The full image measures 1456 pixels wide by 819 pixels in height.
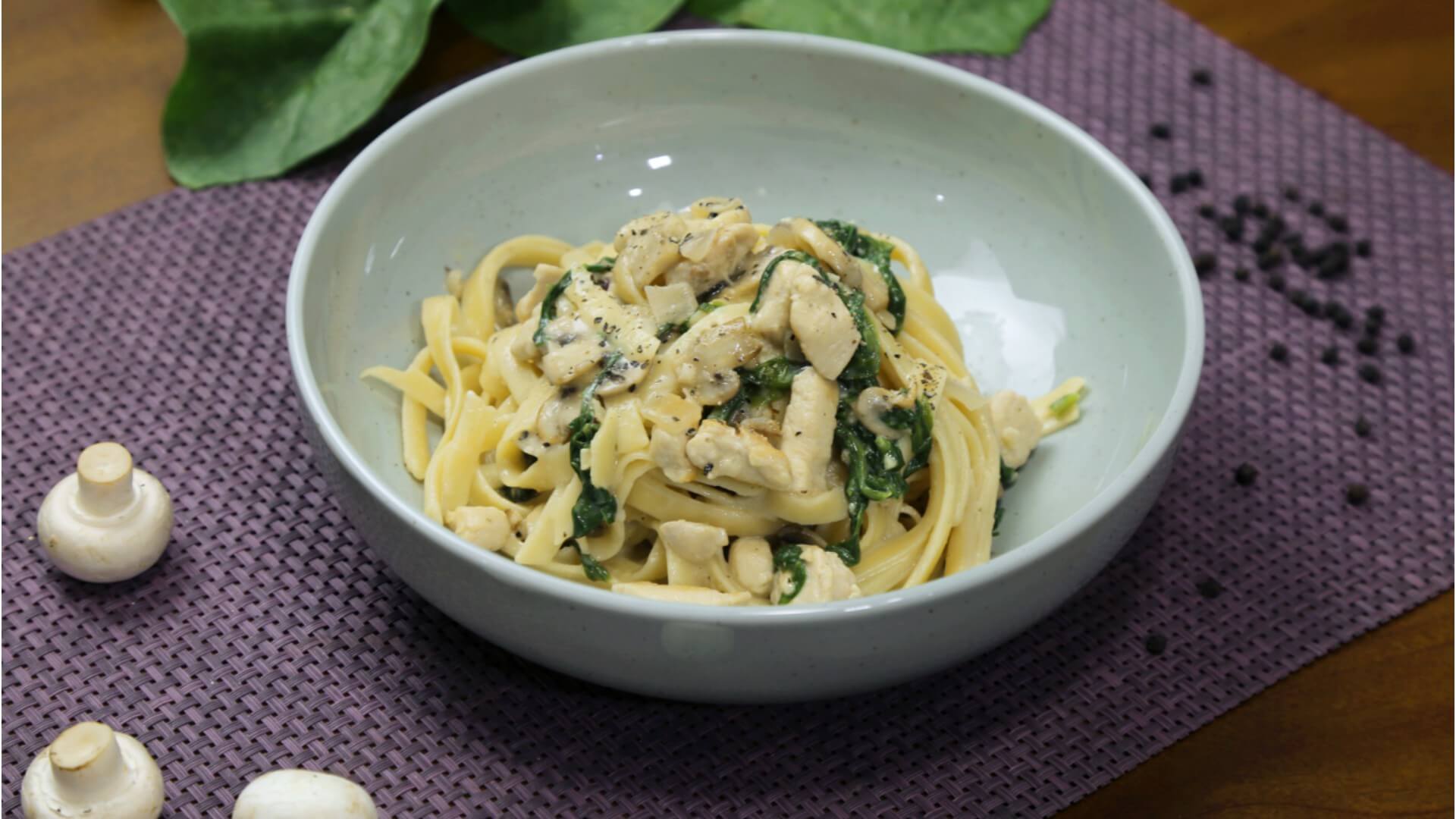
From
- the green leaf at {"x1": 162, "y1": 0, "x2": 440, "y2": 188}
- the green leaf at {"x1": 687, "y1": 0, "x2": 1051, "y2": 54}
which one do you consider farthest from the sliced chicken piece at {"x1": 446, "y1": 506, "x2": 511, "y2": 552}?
the green leaf at {"x1": 687, "y1": 0, "x2": 1051, "y2": 54}

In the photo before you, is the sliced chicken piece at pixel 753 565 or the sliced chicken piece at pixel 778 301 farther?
the sliced chicken piece at pixel 778 301

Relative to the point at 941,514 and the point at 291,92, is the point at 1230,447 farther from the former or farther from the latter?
the point at 291,92

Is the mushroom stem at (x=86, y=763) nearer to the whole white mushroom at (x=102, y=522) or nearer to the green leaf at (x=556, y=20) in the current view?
the whole white mushroom at (x=102, y=522)

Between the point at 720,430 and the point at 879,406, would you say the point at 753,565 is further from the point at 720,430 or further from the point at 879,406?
the point at 879,406

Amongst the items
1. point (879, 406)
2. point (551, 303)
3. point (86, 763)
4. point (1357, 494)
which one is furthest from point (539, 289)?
point (1357, 494)

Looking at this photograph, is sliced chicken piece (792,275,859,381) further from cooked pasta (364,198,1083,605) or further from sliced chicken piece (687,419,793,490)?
sliced chicken piece (687,419,793,490)

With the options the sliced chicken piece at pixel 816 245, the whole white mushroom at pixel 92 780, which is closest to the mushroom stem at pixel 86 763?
the whole white mushroom at pixel 92 780

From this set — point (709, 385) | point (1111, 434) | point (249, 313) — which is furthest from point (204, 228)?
point (1111, 434)
